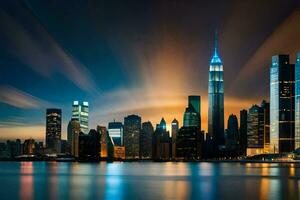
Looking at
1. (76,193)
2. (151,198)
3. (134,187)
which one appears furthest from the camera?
(134,187)

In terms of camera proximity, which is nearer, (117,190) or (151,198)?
(151,198)

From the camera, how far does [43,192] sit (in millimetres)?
67125

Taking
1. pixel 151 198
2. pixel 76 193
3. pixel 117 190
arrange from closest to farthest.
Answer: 1. pixel 151 198
2. pixel 76 193
3. pixel 117 190

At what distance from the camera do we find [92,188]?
2825 inches

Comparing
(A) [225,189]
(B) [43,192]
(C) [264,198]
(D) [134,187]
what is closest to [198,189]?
(A) [225,189]

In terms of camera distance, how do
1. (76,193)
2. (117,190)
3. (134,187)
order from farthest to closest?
(134,187)
(117,190)
(76,193)

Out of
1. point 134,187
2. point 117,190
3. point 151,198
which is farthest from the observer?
point 134,187

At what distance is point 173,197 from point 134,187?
1467 centimetres

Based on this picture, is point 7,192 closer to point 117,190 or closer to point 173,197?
point 117,190

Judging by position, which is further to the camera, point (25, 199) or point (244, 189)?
point (244, 189)

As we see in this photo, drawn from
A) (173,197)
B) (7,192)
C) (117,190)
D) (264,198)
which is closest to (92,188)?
(117,190)

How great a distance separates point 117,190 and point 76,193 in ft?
20.5

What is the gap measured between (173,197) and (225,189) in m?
12.5

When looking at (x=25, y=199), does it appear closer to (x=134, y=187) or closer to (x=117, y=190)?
(x=117, y=190)
